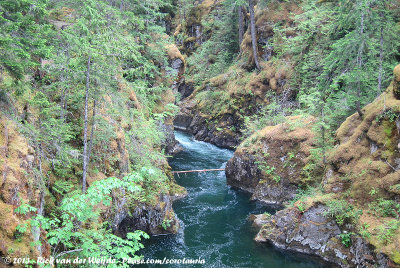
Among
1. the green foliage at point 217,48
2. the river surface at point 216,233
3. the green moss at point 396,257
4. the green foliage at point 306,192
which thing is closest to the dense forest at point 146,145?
the green moss at point 396,257

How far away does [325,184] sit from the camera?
13.7 metres

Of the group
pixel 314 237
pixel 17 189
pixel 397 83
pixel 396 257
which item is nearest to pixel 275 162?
pixel 314 237

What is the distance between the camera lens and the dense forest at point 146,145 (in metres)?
6.70

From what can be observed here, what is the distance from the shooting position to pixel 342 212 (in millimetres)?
11961

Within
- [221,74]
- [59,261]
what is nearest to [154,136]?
[59,261]

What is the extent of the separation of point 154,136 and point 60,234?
10.5 metres

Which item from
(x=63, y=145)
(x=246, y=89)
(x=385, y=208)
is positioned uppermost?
(x=246, y=89)

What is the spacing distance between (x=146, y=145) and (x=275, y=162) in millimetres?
8548

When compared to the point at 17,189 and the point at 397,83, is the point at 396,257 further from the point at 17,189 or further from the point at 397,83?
the point at 17,189

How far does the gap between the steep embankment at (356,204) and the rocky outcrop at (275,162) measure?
8.61 ft

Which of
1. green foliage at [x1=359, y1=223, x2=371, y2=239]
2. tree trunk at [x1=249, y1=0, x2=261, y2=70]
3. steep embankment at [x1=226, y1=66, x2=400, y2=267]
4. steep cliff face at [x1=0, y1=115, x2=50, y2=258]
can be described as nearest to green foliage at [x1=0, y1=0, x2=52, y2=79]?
steep cliff face at [x1=0, y1=115, x2=50, y2=258]

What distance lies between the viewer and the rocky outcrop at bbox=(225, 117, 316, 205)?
56.7ft

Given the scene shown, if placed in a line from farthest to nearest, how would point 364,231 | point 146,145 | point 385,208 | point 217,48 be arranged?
point 217,48, point 146,145, point 385,208, point 364,231

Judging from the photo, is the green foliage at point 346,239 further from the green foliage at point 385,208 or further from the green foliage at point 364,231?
the green foliage at point 385,208
